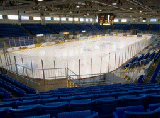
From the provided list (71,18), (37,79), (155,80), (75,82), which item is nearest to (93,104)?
(155,80)

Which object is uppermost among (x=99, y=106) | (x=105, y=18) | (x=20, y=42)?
(x=105, y=18)

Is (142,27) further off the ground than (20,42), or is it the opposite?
(142,27)

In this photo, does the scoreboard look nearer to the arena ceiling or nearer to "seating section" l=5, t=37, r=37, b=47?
the arena ceiling

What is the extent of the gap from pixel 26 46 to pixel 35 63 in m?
10.5

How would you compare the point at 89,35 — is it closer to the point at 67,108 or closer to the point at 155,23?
the point at 155,23

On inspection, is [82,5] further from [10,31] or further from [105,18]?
[10,31]

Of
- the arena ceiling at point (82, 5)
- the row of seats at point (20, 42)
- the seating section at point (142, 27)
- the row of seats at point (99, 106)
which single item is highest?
the arena ceiling at point (82, 5)

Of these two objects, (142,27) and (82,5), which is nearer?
(82,5)

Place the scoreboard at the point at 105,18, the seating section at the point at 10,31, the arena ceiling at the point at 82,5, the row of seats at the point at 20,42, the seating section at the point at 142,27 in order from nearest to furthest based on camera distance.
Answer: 1. the arena ceiling at the point at 82,5
2. the row of seats at the point at 20,42
3. the seating section at the point at 10,31
4. the scoreboard at the point at 105,18
5. the seating section at the point at 142,27

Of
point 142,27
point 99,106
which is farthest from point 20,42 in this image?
point 142,27

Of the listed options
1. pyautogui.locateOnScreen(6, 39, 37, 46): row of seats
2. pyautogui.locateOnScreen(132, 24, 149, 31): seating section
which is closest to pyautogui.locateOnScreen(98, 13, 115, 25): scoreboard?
pyautogui.locateOnScreen(6, 39, 37, 46): row of seats

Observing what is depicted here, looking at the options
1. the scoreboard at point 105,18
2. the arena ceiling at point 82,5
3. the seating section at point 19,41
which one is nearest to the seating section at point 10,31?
the arena ceiling at point 82,5

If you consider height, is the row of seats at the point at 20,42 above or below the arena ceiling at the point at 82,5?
below

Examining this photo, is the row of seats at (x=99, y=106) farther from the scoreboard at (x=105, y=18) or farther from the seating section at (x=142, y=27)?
the seating section at (x=142, y=27)
